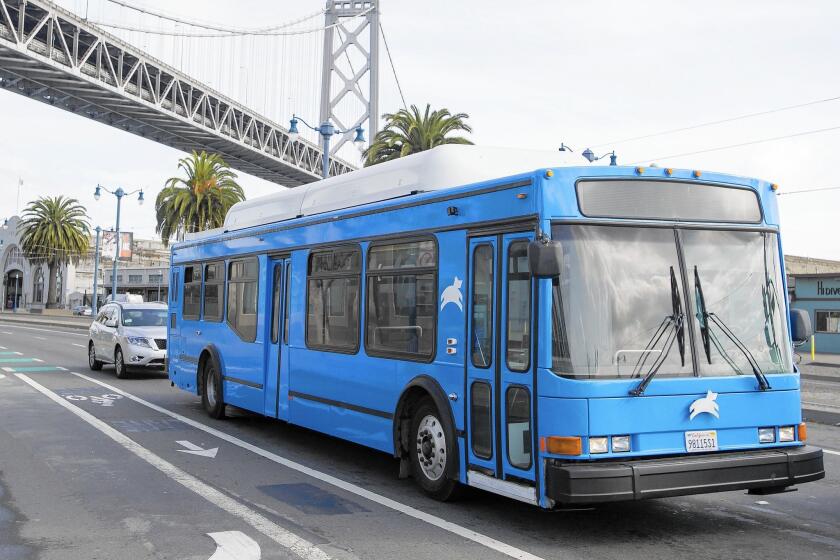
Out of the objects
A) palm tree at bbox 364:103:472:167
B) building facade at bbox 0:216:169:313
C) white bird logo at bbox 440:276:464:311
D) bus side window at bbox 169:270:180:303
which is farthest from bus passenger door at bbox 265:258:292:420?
building facade at bbox 0:216:169:313

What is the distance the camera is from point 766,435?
6254 millimetres

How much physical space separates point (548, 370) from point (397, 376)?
7.11 ft

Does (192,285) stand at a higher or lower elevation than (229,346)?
higher

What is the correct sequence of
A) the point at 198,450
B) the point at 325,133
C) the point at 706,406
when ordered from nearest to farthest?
the point at 706,406 < the point at 198,450 < the point at 325,133

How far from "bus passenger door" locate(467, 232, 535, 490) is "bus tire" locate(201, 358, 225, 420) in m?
6.43

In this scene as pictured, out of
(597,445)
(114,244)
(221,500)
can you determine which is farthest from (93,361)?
(114,244)

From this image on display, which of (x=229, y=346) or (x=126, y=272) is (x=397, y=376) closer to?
(x=229, y=346)

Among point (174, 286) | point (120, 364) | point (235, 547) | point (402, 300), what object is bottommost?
point (235, 547)

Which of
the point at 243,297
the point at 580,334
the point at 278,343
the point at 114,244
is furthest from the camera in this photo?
the point at 114,244

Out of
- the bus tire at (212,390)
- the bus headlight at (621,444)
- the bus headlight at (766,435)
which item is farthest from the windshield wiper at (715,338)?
the bus tire at (212,390)

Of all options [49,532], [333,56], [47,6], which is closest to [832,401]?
[49,532]

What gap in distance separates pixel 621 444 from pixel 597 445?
0.18 meters

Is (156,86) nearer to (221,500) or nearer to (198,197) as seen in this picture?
(198,197)

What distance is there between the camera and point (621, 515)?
688 centimetres
